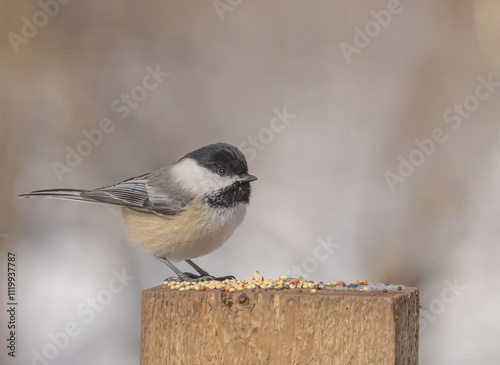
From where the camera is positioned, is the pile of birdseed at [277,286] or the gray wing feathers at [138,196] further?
the gray wing feathers at [138,196]

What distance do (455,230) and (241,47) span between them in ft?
4.08

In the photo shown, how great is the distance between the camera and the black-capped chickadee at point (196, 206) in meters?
1.81

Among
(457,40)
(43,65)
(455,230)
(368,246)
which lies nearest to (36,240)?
(43,65)

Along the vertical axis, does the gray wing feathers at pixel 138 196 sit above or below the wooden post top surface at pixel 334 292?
above

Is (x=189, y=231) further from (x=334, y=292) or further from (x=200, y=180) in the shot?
(x=334, y=292)

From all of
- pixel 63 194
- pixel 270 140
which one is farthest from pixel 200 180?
pixel 270 140

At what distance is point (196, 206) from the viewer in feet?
5.99

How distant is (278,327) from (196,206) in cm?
66

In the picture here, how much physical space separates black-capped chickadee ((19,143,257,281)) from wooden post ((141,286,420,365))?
406 millimetres

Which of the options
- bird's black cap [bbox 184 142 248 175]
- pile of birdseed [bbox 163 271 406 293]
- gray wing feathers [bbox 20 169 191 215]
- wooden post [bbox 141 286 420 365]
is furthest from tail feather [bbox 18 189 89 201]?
wooden post [bbox 141 286 420 365]

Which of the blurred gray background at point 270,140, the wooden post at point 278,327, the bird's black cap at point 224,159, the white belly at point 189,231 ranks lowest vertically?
the wooden post at point 278,327

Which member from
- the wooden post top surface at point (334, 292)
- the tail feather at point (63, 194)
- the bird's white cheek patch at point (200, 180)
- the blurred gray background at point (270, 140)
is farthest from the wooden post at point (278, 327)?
the blurred gray background at point (270, 140)

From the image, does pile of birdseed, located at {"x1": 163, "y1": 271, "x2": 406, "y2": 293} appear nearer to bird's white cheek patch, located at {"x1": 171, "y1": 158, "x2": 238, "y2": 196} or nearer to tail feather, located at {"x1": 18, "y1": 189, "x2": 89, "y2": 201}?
bird's white cheek patch, located at {"x1": 171, "y1": 158, "x2": 238, "y2": 196}

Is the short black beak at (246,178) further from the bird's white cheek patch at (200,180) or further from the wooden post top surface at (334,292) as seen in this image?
the wooden post top surface at (334,292)
